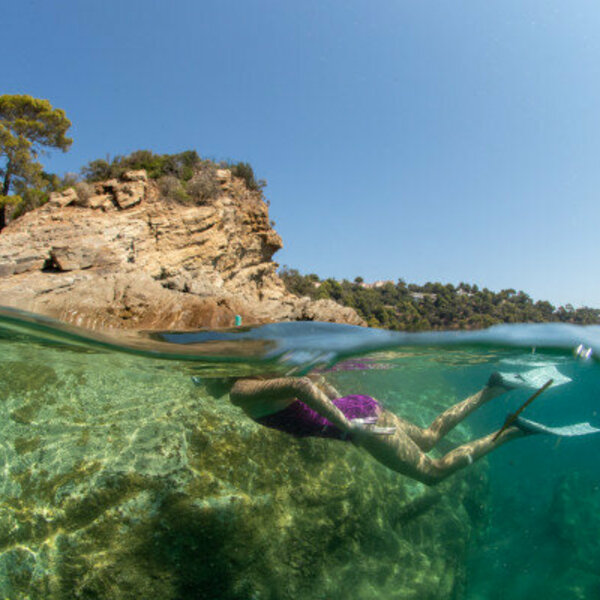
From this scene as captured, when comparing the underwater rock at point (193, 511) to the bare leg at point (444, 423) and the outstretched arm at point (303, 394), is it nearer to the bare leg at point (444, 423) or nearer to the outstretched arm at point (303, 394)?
the bare leg at point (444, 423)

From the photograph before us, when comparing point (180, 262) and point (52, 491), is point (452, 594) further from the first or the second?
point (180, 262)

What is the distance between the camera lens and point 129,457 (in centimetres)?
531

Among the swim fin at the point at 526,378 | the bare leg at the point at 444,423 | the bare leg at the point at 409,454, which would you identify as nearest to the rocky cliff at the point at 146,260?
the bare leg at the point at 409,454

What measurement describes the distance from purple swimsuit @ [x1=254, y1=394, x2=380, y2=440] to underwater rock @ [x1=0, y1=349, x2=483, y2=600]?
25.0 inches

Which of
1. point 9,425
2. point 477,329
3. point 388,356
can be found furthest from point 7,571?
point 477,329

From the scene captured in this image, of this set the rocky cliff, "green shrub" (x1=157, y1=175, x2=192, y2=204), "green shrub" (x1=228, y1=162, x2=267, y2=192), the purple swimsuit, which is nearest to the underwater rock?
the purple swimsuit

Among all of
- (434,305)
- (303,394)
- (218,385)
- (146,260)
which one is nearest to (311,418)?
(303,394)

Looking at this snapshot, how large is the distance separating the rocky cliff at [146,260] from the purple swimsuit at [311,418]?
3696 millimetres

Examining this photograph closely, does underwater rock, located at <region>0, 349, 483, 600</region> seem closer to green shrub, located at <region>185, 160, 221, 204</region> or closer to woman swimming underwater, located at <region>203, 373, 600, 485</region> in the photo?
woman swimming underwater, located at <region>203, 373, 600, 485</region>

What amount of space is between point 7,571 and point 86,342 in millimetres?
3747

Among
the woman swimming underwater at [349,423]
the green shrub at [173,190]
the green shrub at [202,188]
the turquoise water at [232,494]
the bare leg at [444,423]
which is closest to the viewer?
the turquoise water at [232,494]

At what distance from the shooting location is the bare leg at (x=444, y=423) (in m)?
6.89

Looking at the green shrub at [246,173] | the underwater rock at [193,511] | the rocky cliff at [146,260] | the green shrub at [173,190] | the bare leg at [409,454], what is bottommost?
the underwater rock at [193,511]

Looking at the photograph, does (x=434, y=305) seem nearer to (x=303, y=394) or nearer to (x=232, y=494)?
(x=303, y=394)
